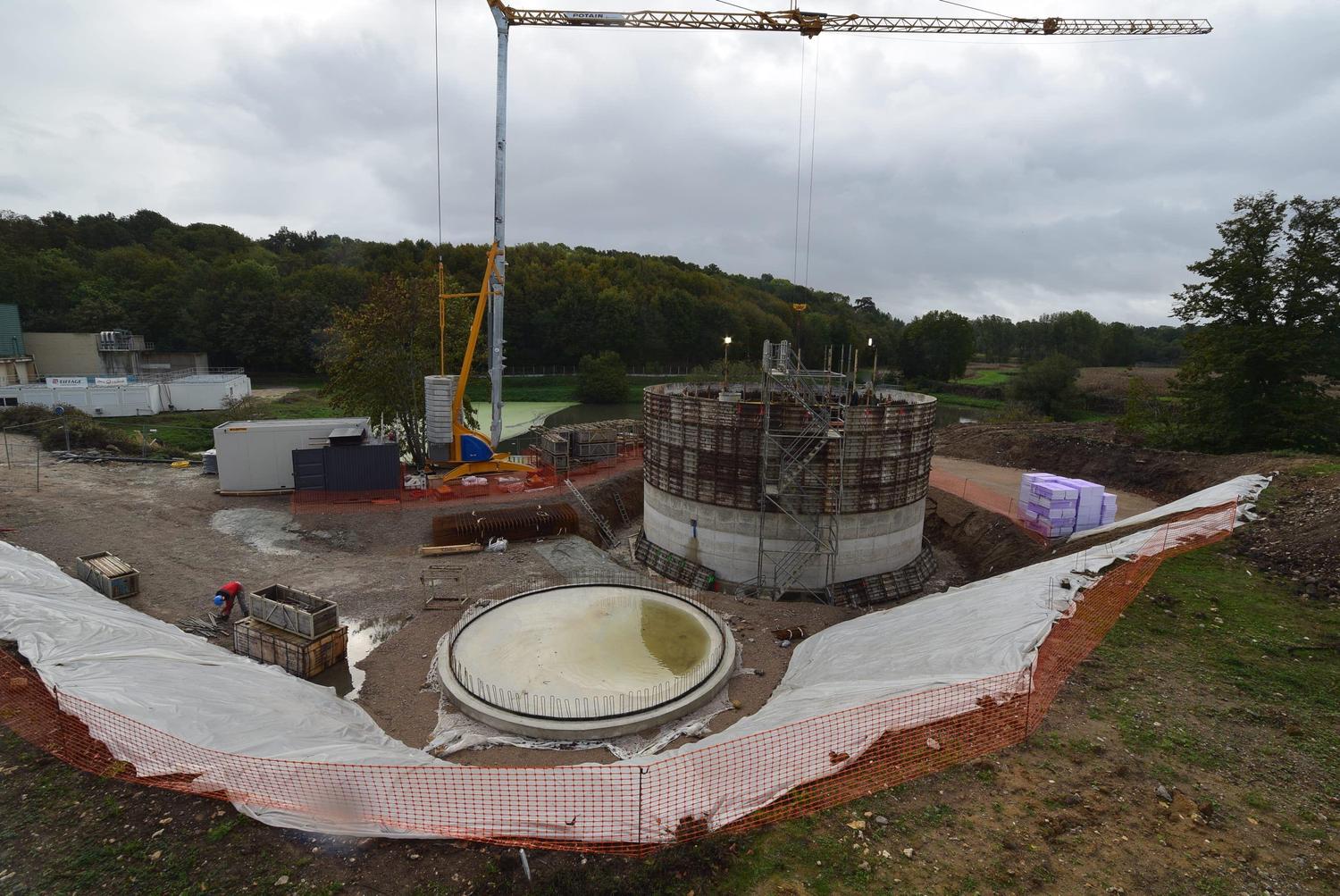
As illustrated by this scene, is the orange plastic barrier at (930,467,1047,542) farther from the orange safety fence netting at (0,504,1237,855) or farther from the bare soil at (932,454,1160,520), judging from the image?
the orange safety fence netting at (0,504,1237,855)

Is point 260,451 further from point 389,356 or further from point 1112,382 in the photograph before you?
Answer: point 1112,382

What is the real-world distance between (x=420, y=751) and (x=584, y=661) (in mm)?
4601

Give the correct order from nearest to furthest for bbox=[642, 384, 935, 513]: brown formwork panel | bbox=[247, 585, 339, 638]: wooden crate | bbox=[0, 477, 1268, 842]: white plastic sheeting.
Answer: bbox=[0, 477, 1268, 842]: white plastic sheeting, bbox=[247, 585, 339, 638]: wooden crate, bbox=[642, 384, 935, 513]: brown formwork panel

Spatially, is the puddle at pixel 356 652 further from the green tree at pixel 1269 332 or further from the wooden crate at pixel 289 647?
the green tree at pixel 1269 332

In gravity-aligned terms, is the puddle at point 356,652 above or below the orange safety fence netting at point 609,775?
below

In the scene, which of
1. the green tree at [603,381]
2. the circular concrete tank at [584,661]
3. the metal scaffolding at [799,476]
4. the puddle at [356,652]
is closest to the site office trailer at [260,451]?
the puddle at [356,652]

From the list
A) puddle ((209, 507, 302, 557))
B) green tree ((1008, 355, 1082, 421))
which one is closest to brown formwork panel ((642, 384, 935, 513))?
puddle ((209, 507, 302, 557))

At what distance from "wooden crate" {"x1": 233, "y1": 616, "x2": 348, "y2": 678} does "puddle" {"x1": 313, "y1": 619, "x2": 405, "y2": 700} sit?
0.87 feet

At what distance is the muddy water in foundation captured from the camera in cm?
1360

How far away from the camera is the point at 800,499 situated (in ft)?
69.3

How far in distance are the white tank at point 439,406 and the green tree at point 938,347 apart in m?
85.3

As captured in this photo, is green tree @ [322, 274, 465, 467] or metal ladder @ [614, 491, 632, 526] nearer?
metal ladder @ [614, 491, 632, 526]

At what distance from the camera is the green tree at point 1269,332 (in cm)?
2809

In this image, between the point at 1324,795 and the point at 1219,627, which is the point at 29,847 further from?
the point at 1219,627
